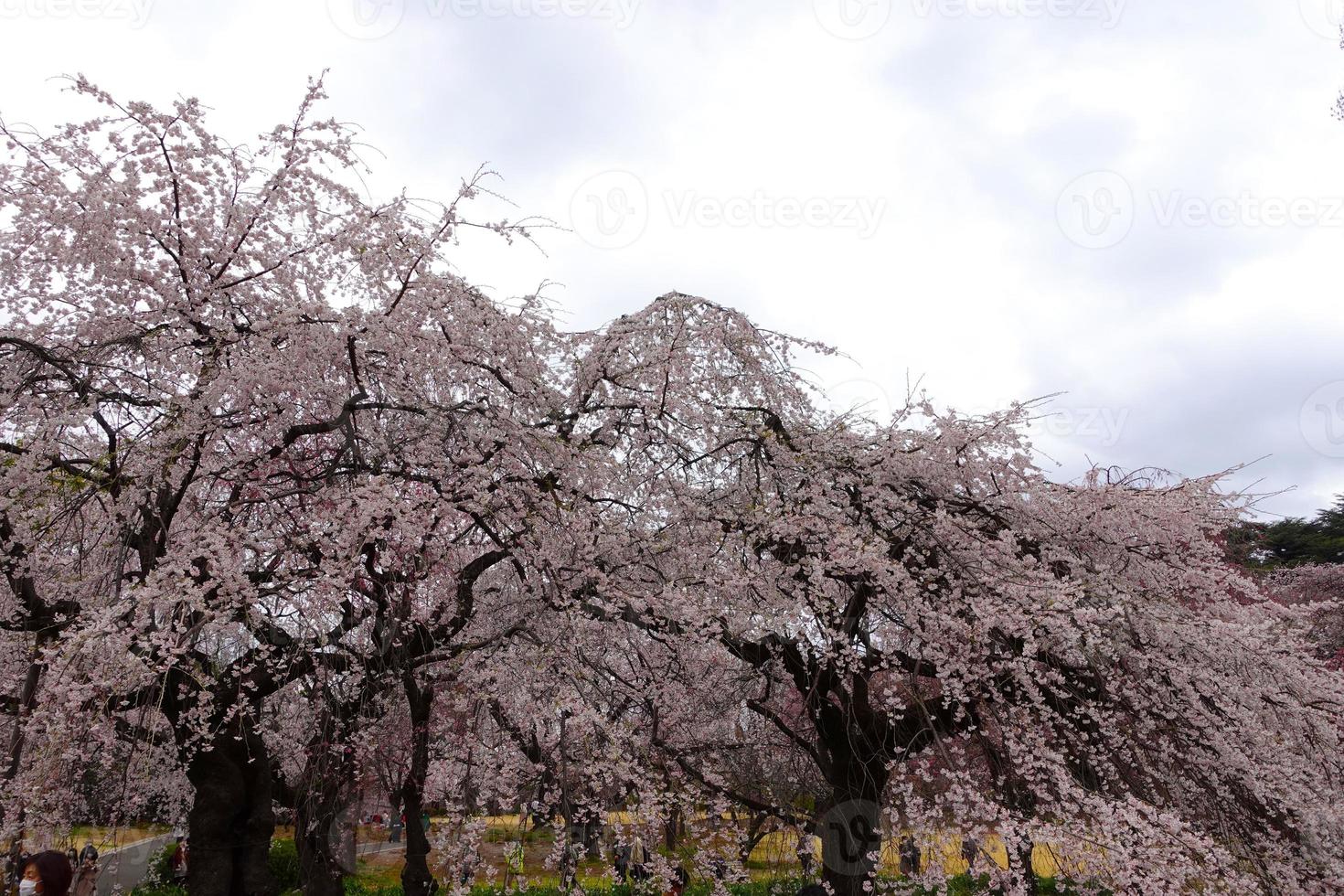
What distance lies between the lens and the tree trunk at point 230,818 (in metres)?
6.73

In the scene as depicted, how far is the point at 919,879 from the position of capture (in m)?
5.71

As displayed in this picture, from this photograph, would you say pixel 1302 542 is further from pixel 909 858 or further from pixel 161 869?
pixel 161 869

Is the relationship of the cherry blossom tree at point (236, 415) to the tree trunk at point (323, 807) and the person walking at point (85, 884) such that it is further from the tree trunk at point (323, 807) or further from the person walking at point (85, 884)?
the person walking at point (85, 884)

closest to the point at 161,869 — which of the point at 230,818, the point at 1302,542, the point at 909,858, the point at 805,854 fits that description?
the point at 230,818

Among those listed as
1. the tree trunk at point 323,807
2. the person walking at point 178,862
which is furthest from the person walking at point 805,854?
the person walking at point 178,862

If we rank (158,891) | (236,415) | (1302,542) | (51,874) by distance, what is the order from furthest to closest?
(1302,542), (158,891), (236,415), (51,874)

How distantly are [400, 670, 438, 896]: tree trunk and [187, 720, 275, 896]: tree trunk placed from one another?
121 centimetres

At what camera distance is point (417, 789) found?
305 inches

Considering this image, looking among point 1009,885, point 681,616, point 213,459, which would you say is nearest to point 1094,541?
point 1009,885

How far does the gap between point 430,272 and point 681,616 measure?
2.90m
